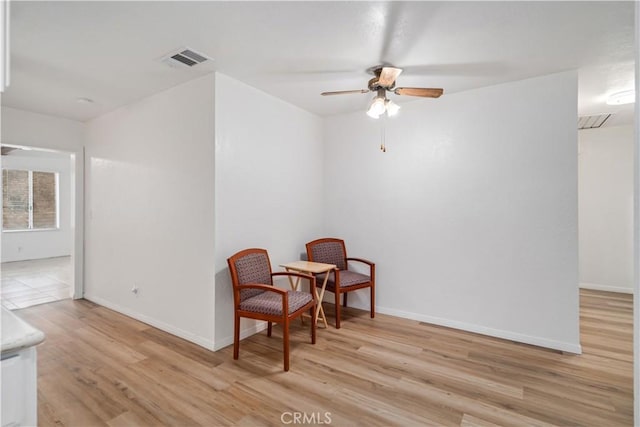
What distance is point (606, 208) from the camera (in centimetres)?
513

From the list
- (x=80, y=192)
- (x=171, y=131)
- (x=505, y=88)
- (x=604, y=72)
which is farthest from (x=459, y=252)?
(x=80, y=192)

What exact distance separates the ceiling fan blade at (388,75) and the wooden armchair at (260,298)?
2.01 meters

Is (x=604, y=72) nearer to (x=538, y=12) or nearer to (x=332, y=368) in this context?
(x=538, y=12)

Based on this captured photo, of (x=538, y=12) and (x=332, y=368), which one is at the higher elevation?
(x=538, y=12)

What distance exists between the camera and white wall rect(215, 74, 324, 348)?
3092mm

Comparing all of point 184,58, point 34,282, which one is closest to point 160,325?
point 184,58

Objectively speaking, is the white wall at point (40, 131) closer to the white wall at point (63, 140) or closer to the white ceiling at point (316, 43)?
the white wall at point (63, 140)

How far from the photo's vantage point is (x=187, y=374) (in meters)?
2.58

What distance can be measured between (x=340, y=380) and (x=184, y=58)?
302 cm

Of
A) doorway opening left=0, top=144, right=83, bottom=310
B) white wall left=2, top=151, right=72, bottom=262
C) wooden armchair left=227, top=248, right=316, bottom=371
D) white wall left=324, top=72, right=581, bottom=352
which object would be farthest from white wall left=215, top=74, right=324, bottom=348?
white wall left=2, top=151, right=72, bottom=262

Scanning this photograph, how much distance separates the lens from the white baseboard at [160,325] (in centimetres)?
309

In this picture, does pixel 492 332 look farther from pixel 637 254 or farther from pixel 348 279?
pixel 637 254

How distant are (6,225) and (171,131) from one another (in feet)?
24.0

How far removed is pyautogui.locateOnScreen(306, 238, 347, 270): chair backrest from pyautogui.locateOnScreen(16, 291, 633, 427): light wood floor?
34.6 inches
